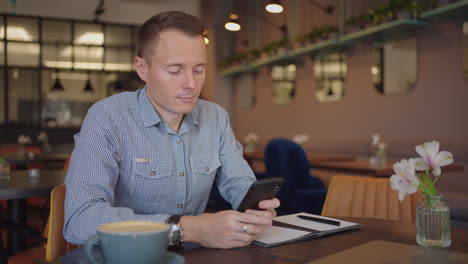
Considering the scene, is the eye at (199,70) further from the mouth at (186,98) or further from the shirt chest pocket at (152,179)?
the shirt chest pocket at (152,179)

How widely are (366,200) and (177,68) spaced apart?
1032 mm

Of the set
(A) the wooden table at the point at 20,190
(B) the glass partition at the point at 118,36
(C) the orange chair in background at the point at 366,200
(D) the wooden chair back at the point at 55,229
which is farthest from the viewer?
(B) the glass partition at the point at 118,36

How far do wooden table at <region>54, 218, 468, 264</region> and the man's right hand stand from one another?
0.06 ft

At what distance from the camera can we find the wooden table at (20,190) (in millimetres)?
2260

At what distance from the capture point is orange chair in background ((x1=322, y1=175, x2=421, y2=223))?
6.00ft

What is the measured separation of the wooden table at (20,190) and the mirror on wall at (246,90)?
5568 mm

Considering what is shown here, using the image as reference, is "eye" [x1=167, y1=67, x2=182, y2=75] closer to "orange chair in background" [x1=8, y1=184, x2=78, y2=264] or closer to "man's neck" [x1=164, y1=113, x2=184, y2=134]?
"man's neck" [x1=164, y1=113, x2=184, y2=134]

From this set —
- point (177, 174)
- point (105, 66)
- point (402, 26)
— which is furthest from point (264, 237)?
point (105, 66)

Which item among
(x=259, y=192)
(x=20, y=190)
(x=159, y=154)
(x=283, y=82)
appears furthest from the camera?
(x=283, y=82)

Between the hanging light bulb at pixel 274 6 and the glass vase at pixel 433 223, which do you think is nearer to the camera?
the glass vase at pixel 433 223

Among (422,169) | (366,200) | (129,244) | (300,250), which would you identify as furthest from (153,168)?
(366,200)

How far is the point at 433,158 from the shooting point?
1114 mm

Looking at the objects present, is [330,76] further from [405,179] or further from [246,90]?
[405,179]

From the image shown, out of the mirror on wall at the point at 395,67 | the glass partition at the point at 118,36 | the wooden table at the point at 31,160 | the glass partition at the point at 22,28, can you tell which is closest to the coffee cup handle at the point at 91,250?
the wooden table at the point at 31,160
